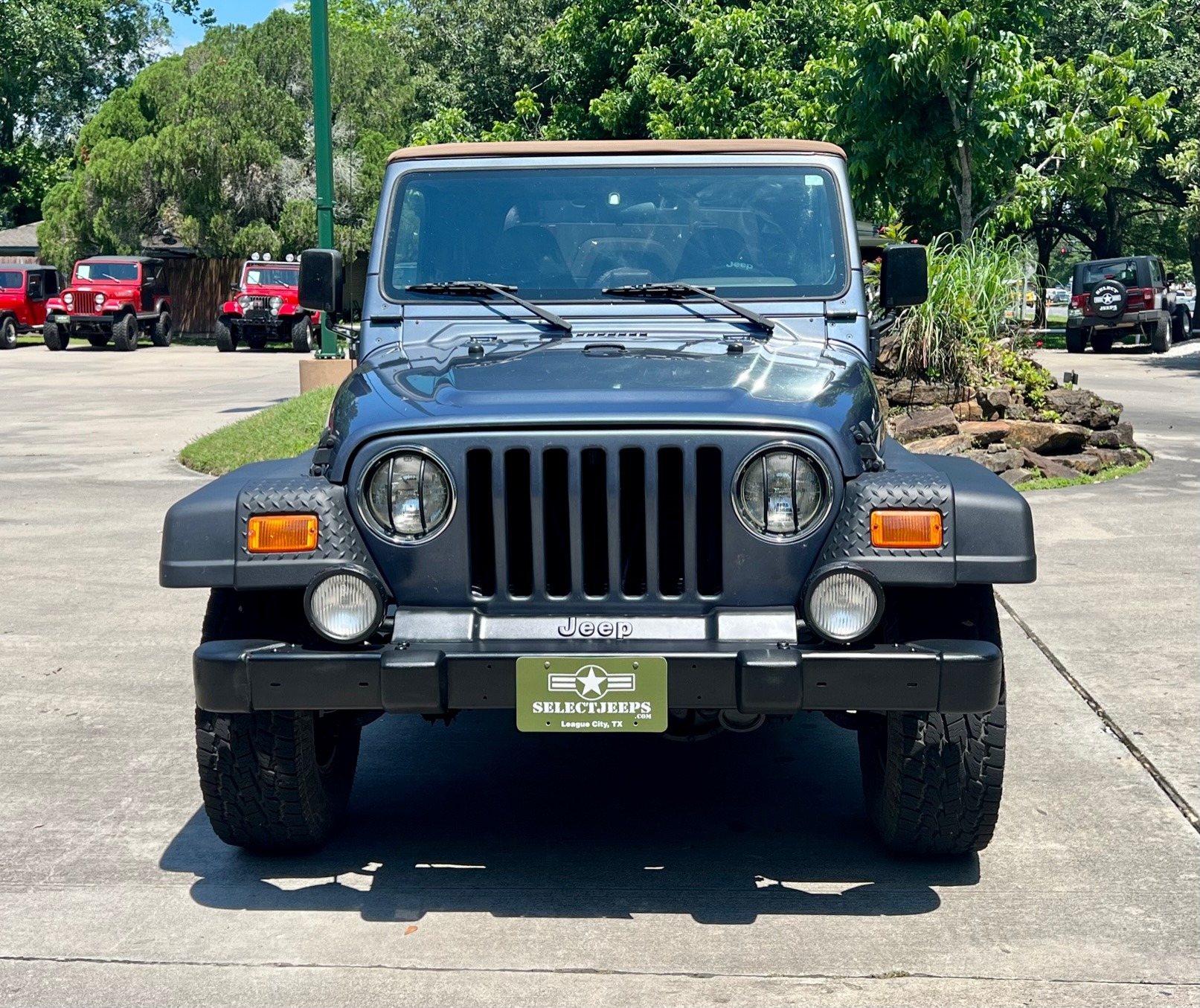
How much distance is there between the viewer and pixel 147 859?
456 cm

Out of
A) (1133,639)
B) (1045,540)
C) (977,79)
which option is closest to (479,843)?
(1133,639)

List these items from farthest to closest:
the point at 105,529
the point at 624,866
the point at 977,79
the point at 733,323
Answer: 1. the point at 977,79
2. the point at 105,529
3. the point at 733,323
4. the point at 624,866

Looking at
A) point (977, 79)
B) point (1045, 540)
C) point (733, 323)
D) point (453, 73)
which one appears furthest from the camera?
point (453, 73)

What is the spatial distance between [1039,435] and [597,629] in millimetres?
9193

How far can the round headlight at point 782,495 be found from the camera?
4.00 metres

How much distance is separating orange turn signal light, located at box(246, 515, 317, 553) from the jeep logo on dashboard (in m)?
0.67

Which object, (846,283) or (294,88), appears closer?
(846,283)

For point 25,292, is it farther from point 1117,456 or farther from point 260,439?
point 1117,456

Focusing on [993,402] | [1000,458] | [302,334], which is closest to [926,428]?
[1000,458]

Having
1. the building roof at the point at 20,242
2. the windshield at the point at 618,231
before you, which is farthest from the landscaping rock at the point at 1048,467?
the building roof at the point at 20,242

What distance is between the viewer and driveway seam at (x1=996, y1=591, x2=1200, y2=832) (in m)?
4.99

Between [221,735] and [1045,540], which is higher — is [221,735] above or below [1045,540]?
above

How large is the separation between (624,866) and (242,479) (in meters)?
1.51

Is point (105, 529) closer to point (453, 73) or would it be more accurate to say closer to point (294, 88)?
point (453, 73)
